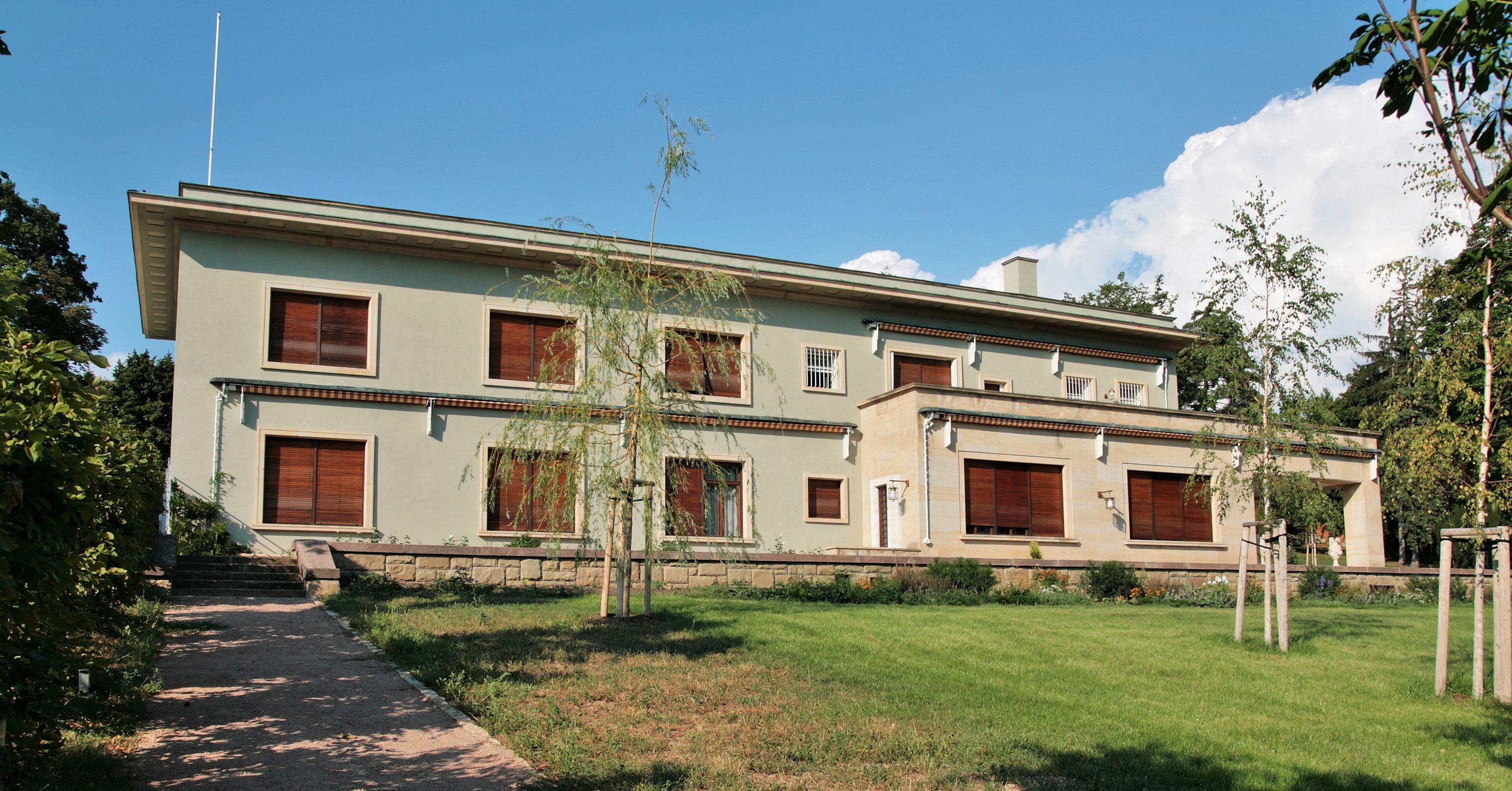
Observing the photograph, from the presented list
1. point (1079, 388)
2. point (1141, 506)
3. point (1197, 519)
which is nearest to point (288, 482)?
point (1141, 506)

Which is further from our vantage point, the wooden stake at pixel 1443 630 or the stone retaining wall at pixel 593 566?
the stone retaining wall at pixel 593 566

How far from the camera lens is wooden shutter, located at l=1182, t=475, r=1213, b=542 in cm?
2577

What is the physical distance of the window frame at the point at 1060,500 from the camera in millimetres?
22656

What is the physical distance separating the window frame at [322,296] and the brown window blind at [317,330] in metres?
0.05

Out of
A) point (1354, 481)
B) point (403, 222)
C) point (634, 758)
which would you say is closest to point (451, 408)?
point (403, 222)

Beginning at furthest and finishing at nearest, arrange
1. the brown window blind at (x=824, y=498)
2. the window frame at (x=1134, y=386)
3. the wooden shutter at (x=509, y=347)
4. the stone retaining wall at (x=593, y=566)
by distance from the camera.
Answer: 1. the window frame at (x=1134, y=386)
2. the brown window blind at (x=824, y=498)
3. the wooden shutter at (x=509, y=347)
4. the stone retaining wall at (x=593, y=566)

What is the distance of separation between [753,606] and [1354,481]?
19650mm

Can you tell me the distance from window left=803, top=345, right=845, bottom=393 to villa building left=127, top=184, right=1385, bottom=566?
50 mm

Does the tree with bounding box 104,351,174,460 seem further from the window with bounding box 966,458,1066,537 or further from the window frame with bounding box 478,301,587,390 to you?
the window with bounding box 966,458,1066,537

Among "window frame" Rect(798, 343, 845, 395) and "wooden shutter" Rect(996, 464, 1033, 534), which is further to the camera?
"window frame" Rect(798, 343, 845, 395)

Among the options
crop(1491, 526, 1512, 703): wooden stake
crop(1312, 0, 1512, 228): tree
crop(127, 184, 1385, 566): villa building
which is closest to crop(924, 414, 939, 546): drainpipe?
crop(127, 184, 1385, 566): villa building

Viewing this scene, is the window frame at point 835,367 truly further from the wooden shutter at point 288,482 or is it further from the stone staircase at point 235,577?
the stone staircase at point 235,577

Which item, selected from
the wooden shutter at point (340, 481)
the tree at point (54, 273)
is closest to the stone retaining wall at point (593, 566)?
the wooden shutter at point (340, 481)

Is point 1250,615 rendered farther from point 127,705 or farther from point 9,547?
point 9,547
